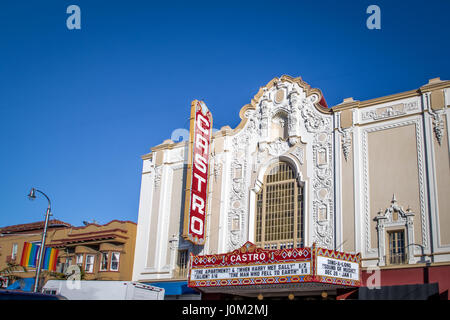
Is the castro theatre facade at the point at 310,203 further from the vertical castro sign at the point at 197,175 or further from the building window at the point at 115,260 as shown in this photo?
the building window at the point at 115,260

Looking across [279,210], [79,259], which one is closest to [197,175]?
[279,210]

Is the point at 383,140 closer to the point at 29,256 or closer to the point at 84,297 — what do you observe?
the point at 84,297

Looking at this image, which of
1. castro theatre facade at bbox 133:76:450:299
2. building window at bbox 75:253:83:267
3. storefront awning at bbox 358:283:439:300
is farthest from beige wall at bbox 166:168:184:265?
storefront awning at bbox 358:283:439:300

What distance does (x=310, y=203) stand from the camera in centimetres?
2355

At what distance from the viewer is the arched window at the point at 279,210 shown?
2378 centimetres

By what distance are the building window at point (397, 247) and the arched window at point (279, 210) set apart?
4.04 m

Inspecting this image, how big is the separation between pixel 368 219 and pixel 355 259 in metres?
2.19

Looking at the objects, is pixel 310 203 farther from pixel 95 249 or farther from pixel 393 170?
pixel 95 249

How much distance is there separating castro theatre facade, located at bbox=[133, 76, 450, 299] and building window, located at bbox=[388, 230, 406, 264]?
0.04 m

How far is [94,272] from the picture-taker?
2902 cm

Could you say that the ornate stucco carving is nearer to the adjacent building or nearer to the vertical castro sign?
the vertical castro sign

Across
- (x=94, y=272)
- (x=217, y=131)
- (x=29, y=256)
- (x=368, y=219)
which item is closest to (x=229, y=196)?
(x=217, y=131)

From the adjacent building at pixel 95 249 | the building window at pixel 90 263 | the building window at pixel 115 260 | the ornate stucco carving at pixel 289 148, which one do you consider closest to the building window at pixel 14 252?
the adjacent building at pixel 95 249

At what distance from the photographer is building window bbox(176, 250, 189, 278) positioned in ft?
85.5
